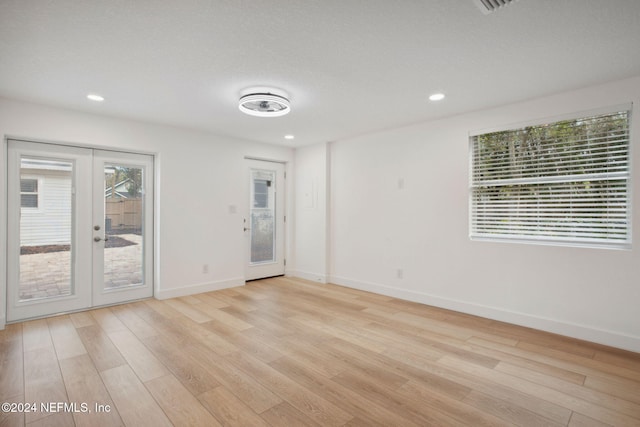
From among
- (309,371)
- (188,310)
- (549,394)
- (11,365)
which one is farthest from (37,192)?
(549,394)

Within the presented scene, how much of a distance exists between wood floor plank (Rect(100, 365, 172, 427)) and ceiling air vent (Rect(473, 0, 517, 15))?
3.10m

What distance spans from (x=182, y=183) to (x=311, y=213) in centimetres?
227

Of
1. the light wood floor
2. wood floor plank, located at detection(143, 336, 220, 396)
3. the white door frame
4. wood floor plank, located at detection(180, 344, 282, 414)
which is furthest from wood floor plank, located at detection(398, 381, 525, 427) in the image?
the white door frame

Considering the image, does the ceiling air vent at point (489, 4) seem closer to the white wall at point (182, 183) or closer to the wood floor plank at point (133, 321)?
the wood floor plank at point (133, 321)

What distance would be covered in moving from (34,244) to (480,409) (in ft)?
15.6

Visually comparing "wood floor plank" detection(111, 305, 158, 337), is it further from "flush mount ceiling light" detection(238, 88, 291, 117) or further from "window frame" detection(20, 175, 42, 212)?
"flush mount ceiling light" detection(238, 88, 291, 117)

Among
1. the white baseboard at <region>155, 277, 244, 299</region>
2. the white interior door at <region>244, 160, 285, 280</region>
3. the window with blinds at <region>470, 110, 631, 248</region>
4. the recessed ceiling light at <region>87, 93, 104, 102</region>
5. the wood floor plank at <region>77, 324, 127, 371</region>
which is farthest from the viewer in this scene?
the white interior door at <region>244, 160, 285, 280</region>

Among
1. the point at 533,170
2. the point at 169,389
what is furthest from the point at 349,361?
the point at 533,170

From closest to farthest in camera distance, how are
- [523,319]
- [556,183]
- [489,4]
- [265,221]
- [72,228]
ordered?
[489,4]
[556,183]
[523,319]
[72,228]
[265,221]

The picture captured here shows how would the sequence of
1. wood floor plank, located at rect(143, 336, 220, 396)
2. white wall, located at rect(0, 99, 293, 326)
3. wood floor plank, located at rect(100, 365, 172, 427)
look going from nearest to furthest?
1. wood floor plank, located at rect(100, 365, 172, 427)
2. wood floor plank, located at rect(143, 336, 220, 396)
3. white wall, located at rect(0, 99, 293, 326)

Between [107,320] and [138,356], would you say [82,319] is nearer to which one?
[107,320]

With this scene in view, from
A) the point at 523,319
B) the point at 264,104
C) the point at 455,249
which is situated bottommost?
the point at 523,319

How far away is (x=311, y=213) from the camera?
5.92 metres

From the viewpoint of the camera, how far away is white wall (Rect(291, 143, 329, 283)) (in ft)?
18.6
